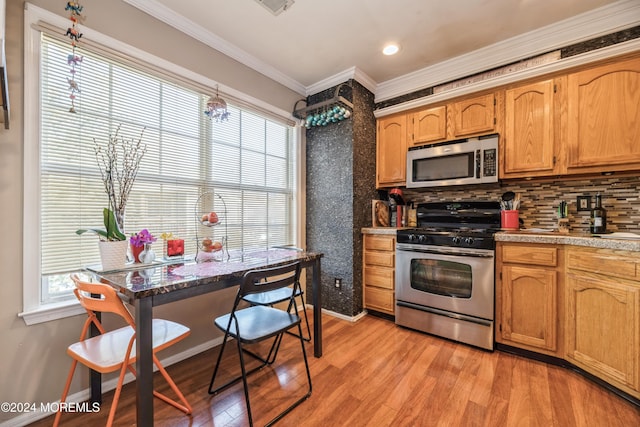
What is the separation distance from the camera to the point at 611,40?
6.63 feet

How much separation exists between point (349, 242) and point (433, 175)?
3.78 feet

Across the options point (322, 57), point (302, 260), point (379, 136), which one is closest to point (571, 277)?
point (302, 260)

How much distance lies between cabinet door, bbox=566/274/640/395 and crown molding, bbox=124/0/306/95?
10.5 ft

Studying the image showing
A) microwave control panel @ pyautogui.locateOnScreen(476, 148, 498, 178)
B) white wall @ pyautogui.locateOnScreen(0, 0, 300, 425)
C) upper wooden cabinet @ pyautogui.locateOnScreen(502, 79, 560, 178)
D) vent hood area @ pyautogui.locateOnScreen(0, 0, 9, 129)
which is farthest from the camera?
microwave control panel @ pyautogui.locateOnScreen(476, 148, 498, 178)

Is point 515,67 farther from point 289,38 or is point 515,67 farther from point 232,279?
point 232,279

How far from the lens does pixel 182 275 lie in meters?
1.42

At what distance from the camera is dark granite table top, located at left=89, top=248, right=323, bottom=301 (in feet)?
3.93

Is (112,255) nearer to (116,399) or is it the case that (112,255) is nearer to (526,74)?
(116,399)

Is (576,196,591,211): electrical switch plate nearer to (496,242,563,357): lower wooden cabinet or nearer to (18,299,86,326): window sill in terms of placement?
(496,242,563,357): lower wooden cabinet

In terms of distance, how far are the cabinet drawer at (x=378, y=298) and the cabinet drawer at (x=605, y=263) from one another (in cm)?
A: 150

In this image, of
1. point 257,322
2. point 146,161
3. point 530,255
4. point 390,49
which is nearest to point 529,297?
point 530,255

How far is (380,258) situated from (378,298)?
0.45 m

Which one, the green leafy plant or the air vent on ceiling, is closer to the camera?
the green leafy plant

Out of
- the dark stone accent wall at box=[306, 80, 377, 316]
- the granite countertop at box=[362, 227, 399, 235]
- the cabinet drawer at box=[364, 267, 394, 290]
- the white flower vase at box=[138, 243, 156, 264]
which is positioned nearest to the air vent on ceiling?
the dark stone accent wall at box=[306, 80, 377, 316]
